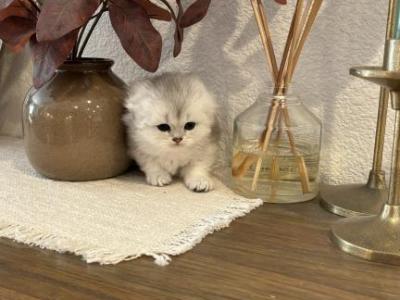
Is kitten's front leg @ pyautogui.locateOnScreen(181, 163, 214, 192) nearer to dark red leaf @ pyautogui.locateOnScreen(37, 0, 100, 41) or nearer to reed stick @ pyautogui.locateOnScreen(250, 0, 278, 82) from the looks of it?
reed stick @ pyautogui.locateOnScreen(250, 0, 278, 82)

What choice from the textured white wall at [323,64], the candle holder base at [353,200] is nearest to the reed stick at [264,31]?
the textured white wall at [323,64]

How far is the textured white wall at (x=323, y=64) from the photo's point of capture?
2.72 feet

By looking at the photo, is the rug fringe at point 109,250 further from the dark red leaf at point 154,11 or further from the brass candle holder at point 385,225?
the dark red leaf at point 154,11

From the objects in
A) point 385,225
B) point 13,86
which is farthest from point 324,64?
point 13,86

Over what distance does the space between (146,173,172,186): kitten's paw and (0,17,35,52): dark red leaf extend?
0.99ft

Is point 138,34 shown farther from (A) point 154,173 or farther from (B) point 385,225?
(B) point 385,225

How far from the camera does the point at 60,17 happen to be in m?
0.68

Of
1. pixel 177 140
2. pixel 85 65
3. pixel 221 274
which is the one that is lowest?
pixel 221 274

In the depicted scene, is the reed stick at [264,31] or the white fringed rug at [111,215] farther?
the reed stick at [264,31]

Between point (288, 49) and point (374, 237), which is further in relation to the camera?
point (288, 49)

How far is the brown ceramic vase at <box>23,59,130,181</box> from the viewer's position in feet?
2.76

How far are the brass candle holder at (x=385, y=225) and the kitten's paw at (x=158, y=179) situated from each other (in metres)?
0.33

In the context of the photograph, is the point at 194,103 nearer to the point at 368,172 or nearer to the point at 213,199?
the point at 213,199

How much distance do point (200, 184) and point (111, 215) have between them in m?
0.18
